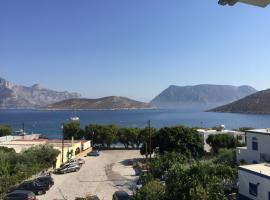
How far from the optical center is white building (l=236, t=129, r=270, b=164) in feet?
112

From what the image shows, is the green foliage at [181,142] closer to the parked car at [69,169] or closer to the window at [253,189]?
the parked car at [69,169]

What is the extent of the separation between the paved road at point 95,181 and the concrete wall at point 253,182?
427 inches

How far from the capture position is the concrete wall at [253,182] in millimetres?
25172

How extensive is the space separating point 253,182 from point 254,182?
0.13 metres

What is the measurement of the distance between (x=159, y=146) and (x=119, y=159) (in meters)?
8.80

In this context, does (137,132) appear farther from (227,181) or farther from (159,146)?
(227,181)

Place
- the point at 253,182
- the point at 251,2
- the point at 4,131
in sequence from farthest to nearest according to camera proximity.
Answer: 1. the point at 4,131
2. the point at 253,182
3. the point at 251,2

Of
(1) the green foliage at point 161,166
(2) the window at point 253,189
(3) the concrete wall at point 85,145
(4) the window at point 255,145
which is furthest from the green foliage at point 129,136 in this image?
(2) the window at point 253,189

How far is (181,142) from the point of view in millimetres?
49938

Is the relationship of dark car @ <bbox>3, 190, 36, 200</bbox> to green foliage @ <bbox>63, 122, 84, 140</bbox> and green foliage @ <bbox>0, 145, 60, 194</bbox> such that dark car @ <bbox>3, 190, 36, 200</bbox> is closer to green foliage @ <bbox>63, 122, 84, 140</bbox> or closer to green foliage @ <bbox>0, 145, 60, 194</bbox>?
green foliage @ <bbox>0, 145, 60, 194</bbox>

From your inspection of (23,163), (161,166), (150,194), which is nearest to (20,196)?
(161,166)

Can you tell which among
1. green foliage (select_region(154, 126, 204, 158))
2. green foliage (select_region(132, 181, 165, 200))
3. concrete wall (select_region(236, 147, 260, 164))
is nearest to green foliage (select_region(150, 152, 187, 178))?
concrete wall (select_region(236, 147, 260, 164))

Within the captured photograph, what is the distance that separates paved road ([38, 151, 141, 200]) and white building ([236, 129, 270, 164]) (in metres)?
12.1

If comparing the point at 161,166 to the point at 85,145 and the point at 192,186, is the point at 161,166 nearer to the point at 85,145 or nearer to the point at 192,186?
the point at 192,186
